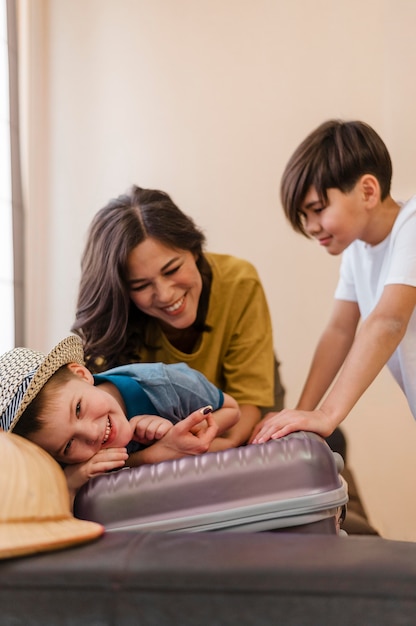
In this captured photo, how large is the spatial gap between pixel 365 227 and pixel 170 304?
0.51 m

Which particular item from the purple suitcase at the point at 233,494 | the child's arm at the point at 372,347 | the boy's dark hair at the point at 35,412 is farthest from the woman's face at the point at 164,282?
the purple suitcase at the point at 233,494

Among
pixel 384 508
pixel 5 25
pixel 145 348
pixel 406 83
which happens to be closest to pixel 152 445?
pixel 145 348

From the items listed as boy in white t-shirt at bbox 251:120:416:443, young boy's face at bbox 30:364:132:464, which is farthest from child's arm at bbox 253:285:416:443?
young boy's face at bbox 30:364:132:464

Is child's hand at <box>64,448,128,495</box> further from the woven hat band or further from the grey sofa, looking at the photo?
the grey sofa

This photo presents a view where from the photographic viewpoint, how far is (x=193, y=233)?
5.94 ft

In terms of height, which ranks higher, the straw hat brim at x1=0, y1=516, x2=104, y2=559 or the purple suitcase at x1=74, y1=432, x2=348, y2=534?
the straw hat brim at x1=0, y1=516, x2=104, y2=559

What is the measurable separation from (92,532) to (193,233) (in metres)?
1.16

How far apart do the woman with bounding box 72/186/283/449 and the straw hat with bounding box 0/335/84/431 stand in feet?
1.59

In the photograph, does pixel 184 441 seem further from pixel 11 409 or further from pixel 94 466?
pixel 11 409

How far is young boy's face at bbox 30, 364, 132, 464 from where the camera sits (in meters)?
1.12

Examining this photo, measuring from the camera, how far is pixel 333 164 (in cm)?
173

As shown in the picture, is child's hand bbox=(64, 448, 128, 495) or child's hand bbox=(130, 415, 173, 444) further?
child's hand bbox=(130, 415, 173, 444)

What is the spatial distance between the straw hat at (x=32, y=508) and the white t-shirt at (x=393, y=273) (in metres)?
1.01

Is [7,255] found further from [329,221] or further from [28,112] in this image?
[329,221]
